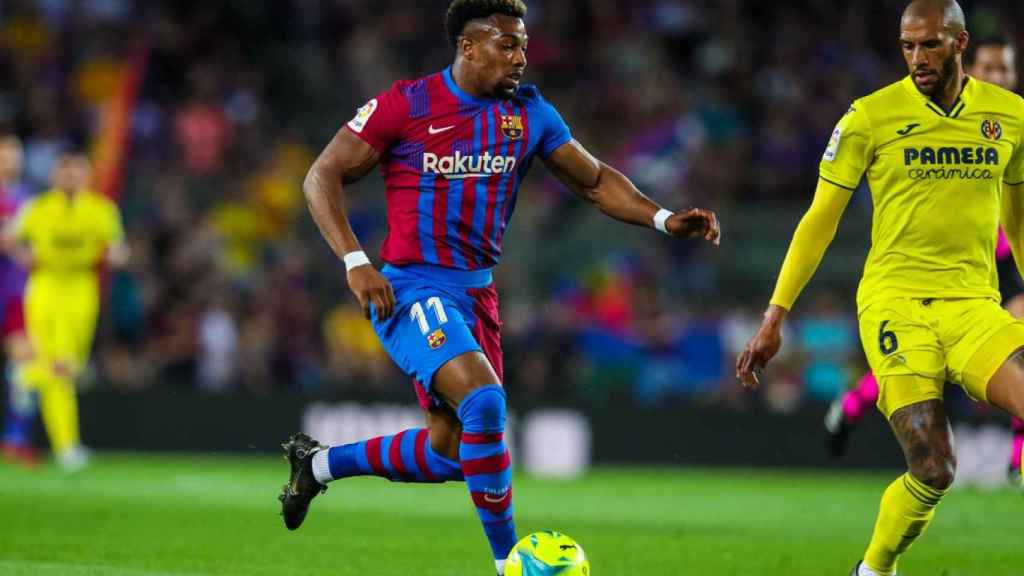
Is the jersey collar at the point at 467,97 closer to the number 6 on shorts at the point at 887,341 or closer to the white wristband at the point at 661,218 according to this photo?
the white wristband at the point at 661,218

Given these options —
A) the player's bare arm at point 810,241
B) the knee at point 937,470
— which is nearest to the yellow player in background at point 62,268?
the player's bare arm at point 810,241

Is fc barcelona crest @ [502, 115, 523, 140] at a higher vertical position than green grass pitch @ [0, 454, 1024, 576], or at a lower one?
higher

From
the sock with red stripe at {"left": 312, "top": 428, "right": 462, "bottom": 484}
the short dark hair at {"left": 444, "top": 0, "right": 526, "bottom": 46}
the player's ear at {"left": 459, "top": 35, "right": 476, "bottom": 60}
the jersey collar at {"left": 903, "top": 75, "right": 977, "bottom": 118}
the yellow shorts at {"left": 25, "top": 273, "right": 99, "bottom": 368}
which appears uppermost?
the short dark hair at {"left": 444, "top": 0, "right": 526, "bottom": 46}

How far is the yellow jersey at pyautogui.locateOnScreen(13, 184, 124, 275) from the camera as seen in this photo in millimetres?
15172

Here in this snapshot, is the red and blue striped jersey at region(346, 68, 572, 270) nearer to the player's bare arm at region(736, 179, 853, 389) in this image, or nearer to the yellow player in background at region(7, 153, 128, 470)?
the player's bare arm at region(736, 179, 853, 389)

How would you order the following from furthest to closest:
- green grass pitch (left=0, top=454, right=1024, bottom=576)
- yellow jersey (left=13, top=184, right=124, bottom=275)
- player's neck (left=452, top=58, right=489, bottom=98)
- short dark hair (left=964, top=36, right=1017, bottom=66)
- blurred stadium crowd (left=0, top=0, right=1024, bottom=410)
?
blurred stadium crowd (left=0, top=0, right=1024, bottom=410)
yellow jersey (left=13, top=184, right=124, bottom=275)
short dark hair (left=964, top=36, right=1017, bottom=66)
green grass pitch (left=0, top=454, right=1024, bottom=576)
player's neck (left=452, top=58, right=489, bottom=98)

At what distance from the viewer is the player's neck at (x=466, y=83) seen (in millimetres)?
7680

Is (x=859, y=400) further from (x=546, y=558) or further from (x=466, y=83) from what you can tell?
(x=546, y=558)

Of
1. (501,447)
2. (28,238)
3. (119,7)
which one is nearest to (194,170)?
(119,7)

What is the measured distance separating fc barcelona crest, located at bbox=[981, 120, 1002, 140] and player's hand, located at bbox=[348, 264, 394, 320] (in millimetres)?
2580

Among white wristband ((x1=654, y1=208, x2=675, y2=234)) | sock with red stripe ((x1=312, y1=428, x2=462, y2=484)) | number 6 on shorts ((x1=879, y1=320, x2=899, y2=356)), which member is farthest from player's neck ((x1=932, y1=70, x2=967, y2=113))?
Result: sock with red stripe ((x1=312, y1=428, x2=462, y2=484))

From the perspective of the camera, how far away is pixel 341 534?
32.8ft

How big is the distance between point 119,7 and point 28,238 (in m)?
7.30

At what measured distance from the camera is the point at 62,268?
50.3 ft
